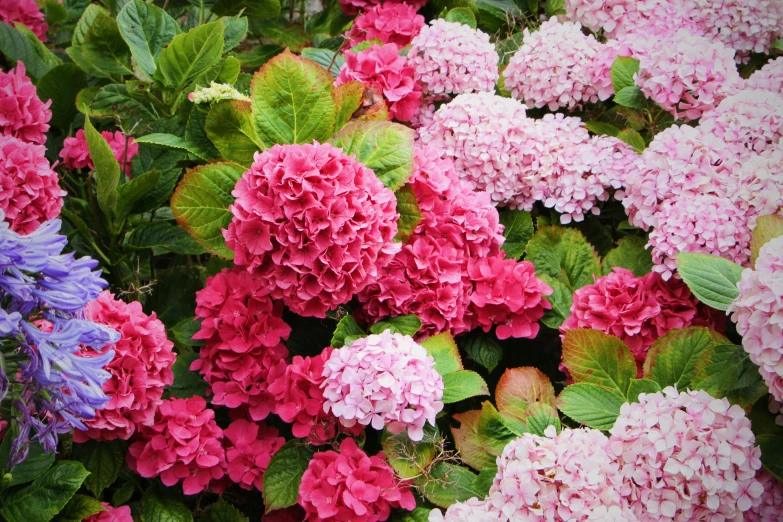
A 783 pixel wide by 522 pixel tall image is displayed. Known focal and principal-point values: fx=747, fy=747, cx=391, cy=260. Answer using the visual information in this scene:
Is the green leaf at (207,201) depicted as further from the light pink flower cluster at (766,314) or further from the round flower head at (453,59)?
the light pink flower cluster at (766,314)

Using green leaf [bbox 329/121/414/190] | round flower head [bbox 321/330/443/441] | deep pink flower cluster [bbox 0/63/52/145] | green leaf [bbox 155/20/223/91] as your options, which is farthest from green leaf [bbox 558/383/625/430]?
deep pink flower cluster [bbox 0/63/52/145]

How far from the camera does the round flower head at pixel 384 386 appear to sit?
1.16 meters

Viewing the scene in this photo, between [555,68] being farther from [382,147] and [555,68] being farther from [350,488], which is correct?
[350,488]

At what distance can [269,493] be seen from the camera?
123 centimetres

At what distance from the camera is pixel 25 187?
1419 mm

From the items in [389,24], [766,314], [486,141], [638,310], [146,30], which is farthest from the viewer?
[389,24]

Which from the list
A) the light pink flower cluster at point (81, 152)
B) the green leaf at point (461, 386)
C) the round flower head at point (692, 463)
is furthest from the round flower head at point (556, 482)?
the light pink flower cluster at point (81, 152)

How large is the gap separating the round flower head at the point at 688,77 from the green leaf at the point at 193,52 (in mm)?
921

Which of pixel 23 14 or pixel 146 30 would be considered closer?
pixel 146 30

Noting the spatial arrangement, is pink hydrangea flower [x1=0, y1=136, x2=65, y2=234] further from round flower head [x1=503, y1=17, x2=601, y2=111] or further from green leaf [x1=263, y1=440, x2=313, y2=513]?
round flower head [x1=503, y1=17, x2=601, y2=111]

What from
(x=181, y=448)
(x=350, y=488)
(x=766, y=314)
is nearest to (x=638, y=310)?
(x=766, y=314)

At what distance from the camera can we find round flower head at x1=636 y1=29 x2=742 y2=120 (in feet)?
5.25

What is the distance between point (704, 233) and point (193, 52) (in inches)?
43.4

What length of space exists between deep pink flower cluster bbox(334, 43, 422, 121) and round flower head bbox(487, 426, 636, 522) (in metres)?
0.91
